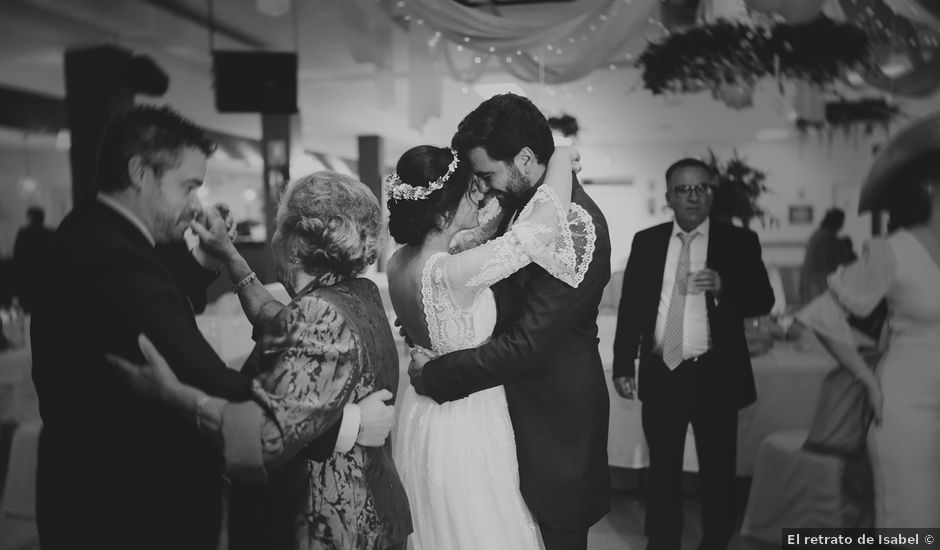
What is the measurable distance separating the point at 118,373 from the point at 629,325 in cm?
195

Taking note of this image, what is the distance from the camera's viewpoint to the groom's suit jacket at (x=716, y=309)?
248 centimetres

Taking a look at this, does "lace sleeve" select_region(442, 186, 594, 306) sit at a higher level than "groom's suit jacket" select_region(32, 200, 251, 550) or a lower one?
higher

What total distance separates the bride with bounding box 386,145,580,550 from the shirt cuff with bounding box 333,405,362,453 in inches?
16.5

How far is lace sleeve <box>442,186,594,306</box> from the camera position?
1529mm

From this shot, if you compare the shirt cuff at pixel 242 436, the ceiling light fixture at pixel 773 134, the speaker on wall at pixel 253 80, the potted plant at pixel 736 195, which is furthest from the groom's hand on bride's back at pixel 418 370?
the ceiling light fixture at pixel 773 134

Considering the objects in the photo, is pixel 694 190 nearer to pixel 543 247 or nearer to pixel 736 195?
pixel 736 195

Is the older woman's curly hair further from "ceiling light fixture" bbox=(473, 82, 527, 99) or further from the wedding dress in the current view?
"ceiling light fixture" bbox=(473, 82, 527, 99)

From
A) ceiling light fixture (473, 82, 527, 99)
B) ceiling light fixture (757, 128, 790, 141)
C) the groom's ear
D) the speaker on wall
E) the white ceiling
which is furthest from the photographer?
ceiling light fixture (757, 128, 790, 141)

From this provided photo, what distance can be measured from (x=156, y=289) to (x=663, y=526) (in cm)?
212

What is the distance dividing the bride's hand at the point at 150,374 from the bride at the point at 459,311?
65cm

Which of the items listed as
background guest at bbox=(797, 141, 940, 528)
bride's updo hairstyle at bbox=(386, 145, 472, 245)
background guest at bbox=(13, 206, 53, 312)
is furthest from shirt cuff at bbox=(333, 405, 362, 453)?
background guest at bbox=(13, 206, 53, 312)

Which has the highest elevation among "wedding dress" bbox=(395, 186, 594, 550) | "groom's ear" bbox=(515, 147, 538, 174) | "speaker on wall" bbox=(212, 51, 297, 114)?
"speaker on wall" bbox=(212, 51, 297, 114)

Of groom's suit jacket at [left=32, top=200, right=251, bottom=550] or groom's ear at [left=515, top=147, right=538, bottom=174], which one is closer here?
groom's suit jacket at [left=32, top=200, right=251, bottom=550]

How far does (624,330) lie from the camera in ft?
8.63
